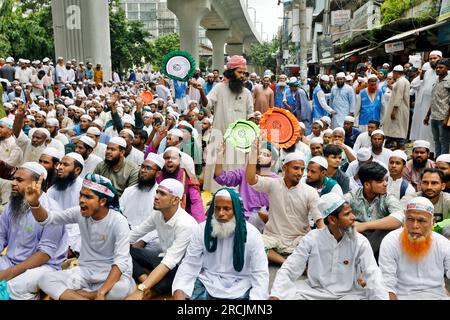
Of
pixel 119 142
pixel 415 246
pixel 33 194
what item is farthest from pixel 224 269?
pixel 119 142

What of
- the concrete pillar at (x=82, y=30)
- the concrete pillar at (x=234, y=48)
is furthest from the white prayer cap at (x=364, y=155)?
the concrete pillar at (x=234, y=48)

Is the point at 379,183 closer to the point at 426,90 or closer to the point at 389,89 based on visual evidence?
the point at 426,90

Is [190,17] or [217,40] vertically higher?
[217,40]

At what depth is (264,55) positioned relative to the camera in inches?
2584

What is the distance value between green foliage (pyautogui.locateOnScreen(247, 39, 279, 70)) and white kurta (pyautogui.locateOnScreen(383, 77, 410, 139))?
5365 centimetres

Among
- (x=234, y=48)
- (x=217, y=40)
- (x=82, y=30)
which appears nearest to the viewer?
(x=82, y=30)

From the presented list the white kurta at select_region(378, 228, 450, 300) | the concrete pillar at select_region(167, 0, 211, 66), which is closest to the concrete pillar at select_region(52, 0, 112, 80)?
the concrete pillar at select_region(167, 0, 211, 66)

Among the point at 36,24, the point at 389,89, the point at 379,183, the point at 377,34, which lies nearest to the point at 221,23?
the point at 36,24

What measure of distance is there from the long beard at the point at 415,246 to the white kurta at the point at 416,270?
0.09 feet

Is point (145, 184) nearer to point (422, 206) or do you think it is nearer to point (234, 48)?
point (422, 206)

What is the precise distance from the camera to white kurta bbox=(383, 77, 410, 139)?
8.70m

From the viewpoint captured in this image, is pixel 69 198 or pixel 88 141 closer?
pixel 69 198

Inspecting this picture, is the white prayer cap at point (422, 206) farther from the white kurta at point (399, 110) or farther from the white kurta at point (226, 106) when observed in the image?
the white kurta at point (399, 110)

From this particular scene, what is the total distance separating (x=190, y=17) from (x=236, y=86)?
79.2 feet
